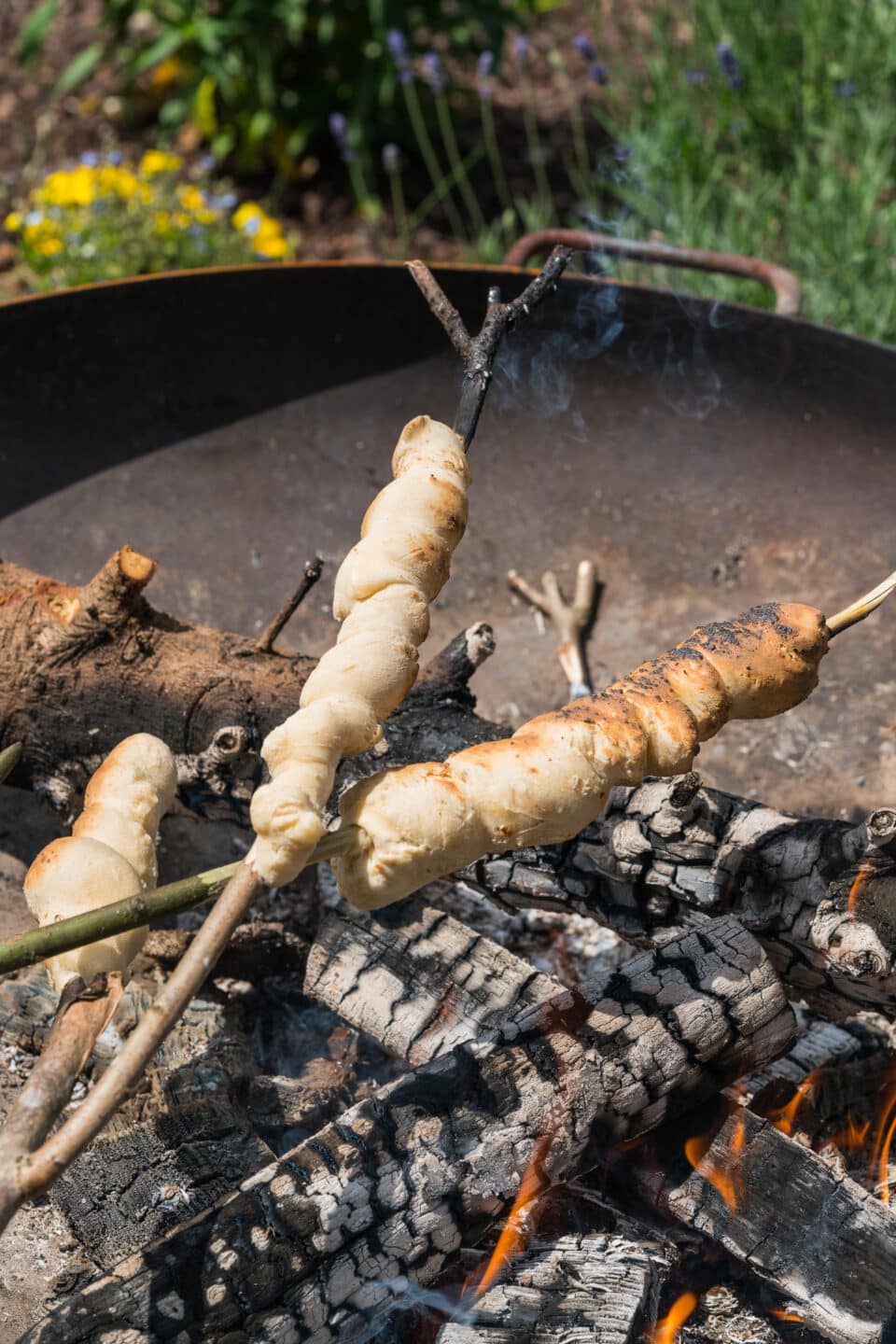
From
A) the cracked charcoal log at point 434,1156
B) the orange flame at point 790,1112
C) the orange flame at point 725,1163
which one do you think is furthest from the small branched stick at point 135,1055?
the orange flame at point 790,1112

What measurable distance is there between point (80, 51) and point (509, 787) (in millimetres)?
5670

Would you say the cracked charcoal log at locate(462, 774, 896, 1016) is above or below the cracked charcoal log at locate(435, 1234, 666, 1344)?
above

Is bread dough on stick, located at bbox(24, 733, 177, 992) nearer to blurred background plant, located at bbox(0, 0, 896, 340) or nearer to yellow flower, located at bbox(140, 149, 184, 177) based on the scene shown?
blurred background plant, located at bbox(0, 0, 896, 340)

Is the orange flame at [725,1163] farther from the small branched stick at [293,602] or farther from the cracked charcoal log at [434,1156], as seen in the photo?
the small branched stick at [293,602]

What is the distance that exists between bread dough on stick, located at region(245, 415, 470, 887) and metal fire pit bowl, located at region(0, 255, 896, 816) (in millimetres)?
992

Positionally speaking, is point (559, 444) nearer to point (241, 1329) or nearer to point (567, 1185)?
point (567, 1185)

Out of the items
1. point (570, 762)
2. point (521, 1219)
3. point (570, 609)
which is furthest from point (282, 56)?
point (521, 1219)

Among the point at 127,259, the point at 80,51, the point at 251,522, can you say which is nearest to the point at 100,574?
the point at 251,522

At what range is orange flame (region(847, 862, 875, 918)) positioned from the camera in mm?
1498

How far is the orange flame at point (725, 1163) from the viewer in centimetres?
153

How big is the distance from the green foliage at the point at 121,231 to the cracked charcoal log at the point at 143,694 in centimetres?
222

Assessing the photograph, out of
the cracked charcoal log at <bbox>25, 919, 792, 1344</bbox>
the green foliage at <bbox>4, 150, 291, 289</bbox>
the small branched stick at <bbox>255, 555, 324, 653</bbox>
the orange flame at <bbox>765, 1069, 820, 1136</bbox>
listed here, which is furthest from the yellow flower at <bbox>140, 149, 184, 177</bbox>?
the orange flame at <bbox>765, 1069, 820, 1136</bbox>

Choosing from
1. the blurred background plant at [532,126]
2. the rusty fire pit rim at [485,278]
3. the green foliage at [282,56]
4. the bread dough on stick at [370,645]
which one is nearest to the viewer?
the bread dough on stick at [370,645]

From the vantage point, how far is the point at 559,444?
2648mm
